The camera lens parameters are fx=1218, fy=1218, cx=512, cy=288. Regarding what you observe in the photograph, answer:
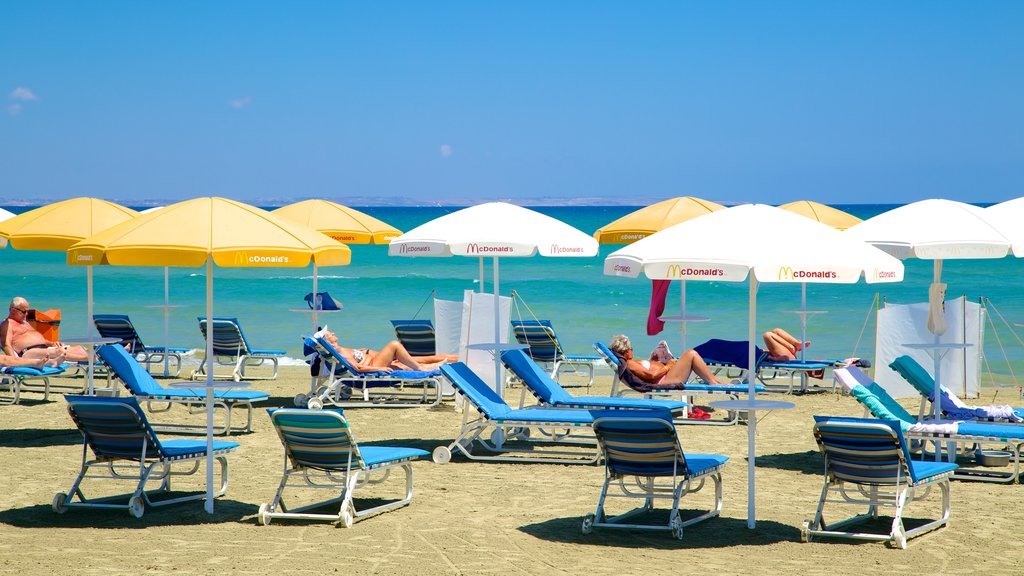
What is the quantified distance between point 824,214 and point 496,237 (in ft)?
22.9

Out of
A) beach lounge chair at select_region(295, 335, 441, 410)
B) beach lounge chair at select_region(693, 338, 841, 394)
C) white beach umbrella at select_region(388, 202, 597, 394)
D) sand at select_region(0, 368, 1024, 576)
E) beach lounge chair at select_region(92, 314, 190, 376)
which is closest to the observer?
sand at select_region(0, 368, 1024, 576)

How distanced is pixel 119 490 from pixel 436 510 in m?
2.20

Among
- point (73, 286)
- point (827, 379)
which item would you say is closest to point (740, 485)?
point (827, 379)

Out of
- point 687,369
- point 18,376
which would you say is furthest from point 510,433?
point 18,376

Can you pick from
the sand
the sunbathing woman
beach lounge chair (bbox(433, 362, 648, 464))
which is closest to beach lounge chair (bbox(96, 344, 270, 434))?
the sand

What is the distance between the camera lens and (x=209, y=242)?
6.81 meters

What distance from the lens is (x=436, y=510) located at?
7.39 metres

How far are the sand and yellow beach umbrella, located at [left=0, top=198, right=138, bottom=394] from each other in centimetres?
205

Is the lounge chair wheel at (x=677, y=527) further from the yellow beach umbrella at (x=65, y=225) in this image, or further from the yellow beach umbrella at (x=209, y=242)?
the yellow beach umbrella at (x=65, y=225)

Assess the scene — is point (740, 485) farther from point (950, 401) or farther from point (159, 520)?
point (159, 520)

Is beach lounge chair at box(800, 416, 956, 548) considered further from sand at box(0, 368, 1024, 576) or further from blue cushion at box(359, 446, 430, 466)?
blue cushion at box(359, 446, 430, 466)

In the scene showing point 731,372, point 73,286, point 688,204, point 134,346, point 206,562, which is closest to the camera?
point 206,562

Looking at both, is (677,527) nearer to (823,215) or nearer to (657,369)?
(657,369)

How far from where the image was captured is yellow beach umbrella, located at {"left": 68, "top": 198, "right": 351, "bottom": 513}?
6.77 meters
